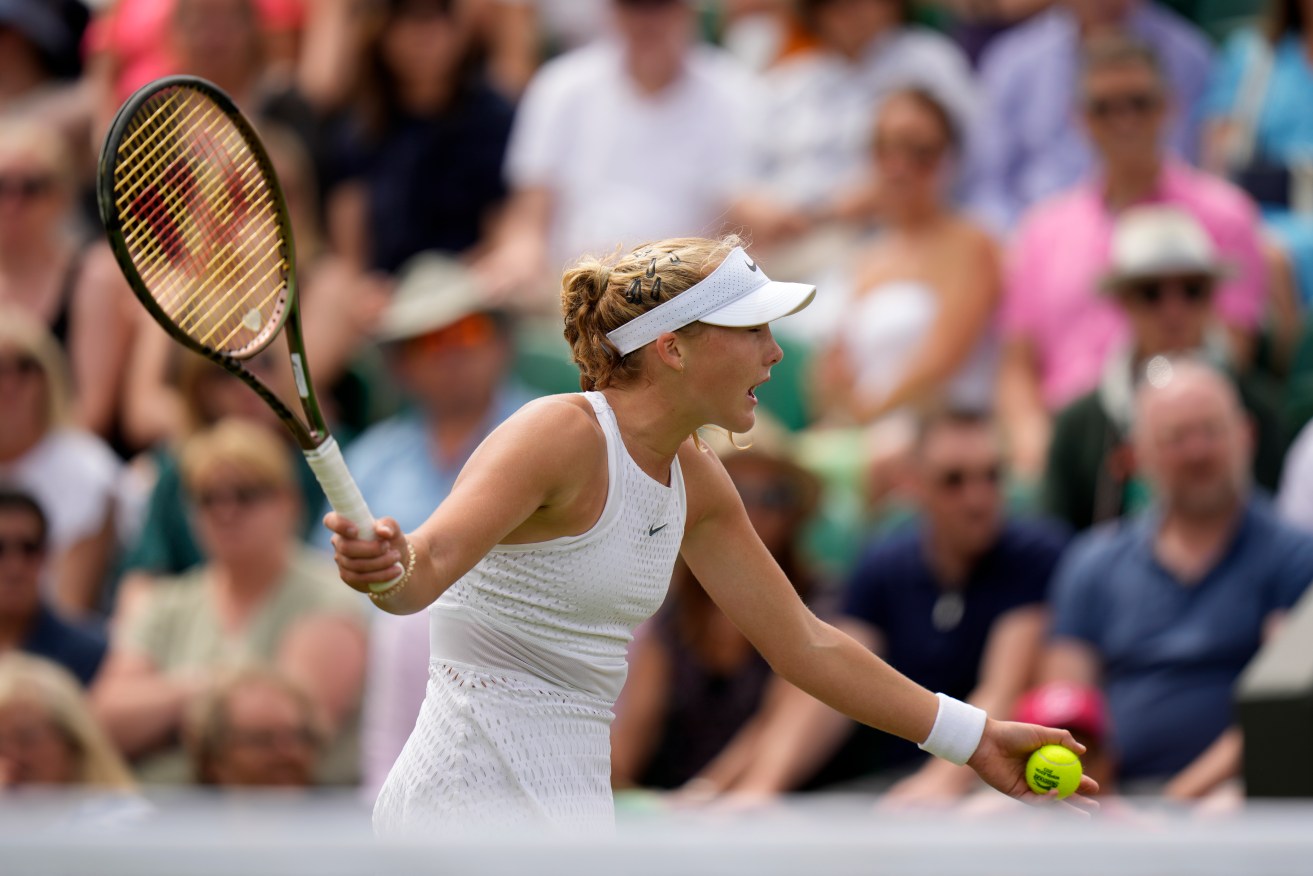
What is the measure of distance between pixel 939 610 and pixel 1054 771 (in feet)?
8.96

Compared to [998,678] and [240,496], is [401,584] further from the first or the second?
[240,496]

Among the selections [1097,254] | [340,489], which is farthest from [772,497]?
[340,489]

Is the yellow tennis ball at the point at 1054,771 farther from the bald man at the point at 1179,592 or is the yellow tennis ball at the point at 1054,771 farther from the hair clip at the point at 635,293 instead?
the bald man at the point at 1179,592

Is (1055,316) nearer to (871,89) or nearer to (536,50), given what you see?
(871,89)

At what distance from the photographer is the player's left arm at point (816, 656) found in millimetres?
3785

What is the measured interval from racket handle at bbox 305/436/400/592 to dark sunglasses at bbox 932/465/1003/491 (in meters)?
3.44

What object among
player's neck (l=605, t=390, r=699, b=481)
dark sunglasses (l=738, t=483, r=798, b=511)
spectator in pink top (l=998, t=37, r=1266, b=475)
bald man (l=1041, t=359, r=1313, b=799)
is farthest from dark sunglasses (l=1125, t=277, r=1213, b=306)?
player's neck (l=605, t=390, r=699, b=481)

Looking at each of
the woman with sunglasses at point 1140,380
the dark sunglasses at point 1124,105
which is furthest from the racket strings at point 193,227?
the dark sunglasses at point 1124,105

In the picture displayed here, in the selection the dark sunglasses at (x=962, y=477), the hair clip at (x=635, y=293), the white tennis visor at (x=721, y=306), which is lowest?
the dark sunglasses at (x=962, y=477)

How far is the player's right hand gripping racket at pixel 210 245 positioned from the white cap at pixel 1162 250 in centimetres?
360

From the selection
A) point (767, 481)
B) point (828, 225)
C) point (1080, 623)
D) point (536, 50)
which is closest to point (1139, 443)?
point (1080, 623)

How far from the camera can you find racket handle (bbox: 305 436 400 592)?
305 centimetres

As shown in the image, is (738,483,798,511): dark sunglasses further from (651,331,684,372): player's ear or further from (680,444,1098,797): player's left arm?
(651,331,684,372): player's ear

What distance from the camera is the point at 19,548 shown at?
6.61 meters
